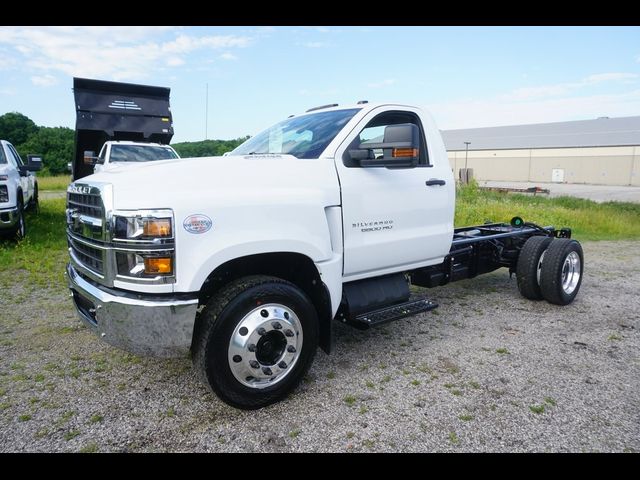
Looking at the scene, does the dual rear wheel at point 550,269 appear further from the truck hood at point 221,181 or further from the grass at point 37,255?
the grass at point 37,255

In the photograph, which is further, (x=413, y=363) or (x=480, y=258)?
(x=480, y=258)

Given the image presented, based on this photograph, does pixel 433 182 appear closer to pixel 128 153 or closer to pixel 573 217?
pixel 128 153

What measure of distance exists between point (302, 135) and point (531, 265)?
3362mm

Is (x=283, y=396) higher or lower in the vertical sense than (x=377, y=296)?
lower

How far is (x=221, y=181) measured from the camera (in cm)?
297

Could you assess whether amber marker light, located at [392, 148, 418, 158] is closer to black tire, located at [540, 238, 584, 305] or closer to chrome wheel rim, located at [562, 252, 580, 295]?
black tire, located at [540, 238, 584, 305]

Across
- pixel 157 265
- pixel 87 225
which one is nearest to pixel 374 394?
pixel 157 265

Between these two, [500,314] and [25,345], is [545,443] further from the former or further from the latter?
[25,345]

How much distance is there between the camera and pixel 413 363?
3.95 m

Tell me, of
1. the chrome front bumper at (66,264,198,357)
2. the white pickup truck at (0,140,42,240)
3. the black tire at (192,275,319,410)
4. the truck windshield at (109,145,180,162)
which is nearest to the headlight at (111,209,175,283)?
the chrome front bumper at (66,264,198,357)

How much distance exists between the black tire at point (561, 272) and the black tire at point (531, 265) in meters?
0.08

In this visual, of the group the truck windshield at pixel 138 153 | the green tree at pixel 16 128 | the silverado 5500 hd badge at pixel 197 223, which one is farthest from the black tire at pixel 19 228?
the green tree at pixel 16 128

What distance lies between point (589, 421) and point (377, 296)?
1697mm
